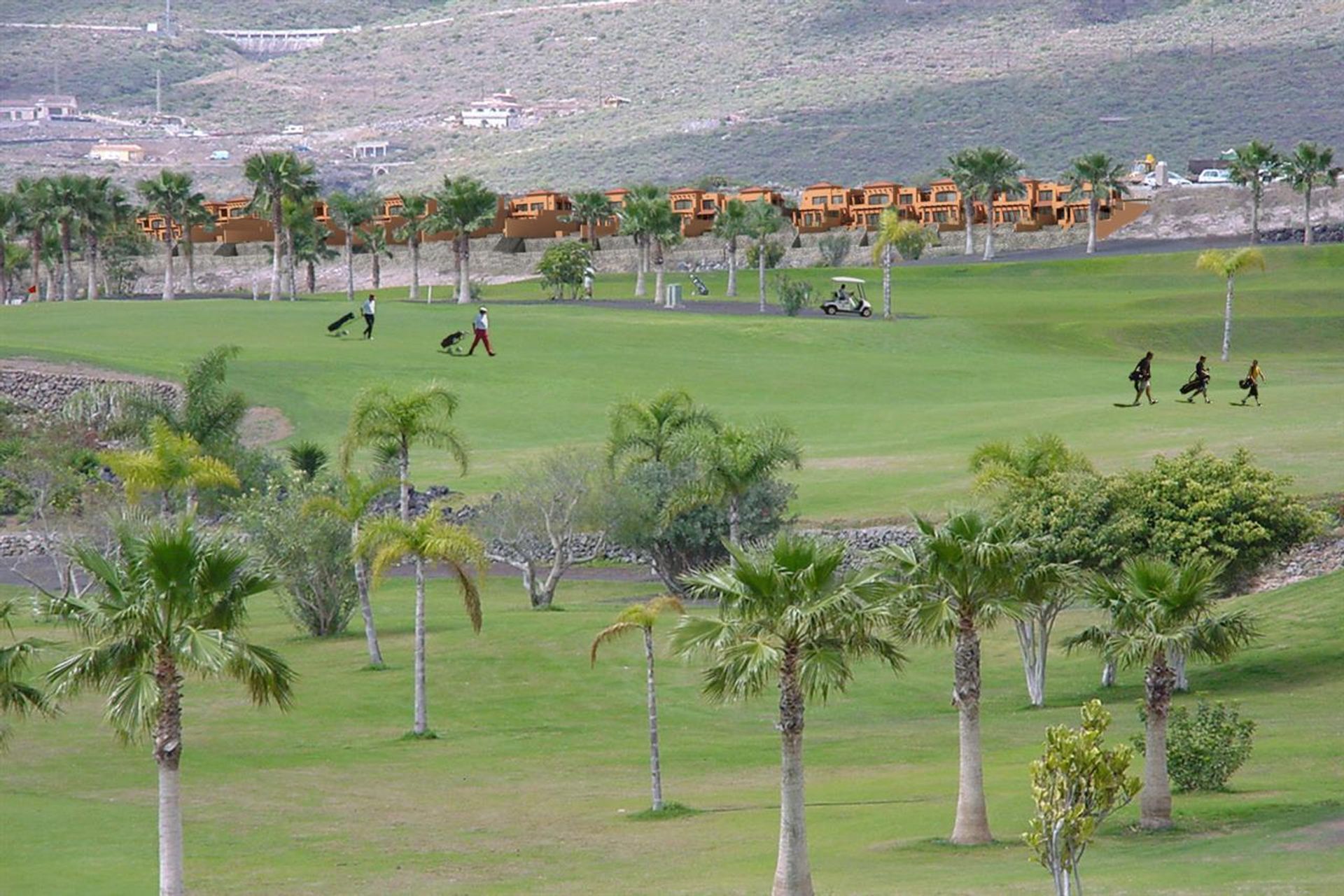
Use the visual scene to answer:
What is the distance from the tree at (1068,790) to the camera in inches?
615

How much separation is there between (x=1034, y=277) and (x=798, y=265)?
940 inches

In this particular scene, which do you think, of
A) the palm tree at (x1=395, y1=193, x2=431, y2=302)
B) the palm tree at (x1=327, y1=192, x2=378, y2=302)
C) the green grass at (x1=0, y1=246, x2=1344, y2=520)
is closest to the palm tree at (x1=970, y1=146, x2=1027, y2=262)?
the green grass at (x1=0, y1=246, x2=1344, y2=520)

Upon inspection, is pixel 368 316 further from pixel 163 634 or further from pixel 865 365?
pixel 163 634

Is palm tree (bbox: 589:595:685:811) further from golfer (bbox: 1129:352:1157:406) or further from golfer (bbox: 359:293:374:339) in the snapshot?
golfer (bbox: 359:293:374:339)

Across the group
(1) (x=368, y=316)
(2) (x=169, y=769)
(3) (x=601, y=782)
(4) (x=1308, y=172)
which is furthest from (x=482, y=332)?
(4) (x=1308, y=172)

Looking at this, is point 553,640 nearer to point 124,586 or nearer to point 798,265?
point 124,586

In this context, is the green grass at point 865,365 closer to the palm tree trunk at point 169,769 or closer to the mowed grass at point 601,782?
the mowed grass at point 601,782

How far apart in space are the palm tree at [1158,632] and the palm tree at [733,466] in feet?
63.9

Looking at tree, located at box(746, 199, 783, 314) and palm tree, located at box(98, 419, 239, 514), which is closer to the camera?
palm tree, located at box(98, 419, 239, 514)

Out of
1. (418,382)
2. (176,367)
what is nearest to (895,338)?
(418,382)

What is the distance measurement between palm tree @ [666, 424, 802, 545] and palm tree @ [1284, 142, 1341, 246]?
81.4 m

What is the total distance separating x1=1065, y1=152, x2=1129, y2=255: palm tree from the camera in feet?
427

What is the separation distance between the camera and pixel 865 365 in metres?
84.1

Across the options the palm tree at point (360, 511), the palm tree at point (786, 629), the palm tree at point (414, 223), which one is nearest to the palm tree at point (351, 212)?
the palm tree at point (414, 223)
